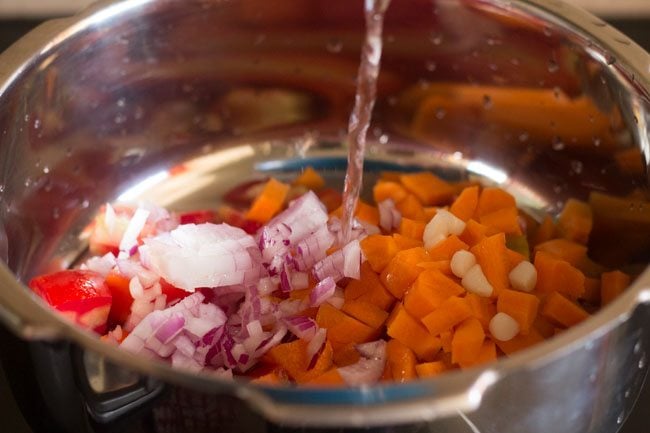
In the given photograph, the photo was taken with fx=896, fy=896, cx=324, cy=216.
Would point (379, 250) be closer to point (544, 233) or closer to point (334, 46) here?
point (544, 233)

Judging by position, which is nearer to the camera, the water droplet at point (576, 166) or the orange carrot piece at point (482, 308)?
the orange carrot piece at point (482, 308)

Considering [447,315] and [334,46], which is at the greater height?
[334,46]

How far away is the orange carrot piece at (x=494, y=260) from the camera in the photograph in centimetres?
105

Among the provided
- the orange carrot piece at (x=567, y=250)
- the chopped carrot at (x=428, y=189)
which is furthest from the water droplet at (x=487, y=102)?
the orange carrot piece at (x=567, y=250)

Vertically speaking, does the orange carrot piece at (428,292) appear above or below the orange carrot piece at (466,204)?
above

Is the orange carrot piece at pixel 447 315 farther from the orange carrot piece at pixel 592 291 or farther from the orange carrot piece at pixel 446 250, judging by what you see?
the orange carrot piece at pixel 592 291

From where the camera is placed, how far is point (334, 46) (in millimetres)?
1328

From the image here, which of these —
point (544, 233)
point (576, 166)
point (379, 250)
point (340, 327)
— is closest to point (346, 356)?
point (340, 327)

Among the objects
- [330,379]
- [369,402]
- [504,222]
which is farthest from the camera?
[504,222]

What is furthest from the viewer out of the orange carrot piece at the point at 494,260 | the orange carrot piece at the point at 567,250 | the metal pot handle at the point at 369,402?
the orange carrot piece at the point at 567,250

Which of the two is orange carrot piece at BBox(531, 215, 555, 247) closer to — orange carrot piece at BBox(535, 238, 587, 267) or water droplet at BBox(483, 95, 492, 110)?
orange carrot piece at BBox(535, 238, 587, 267)

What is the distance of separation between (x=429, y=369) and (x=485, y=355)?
0.07 m

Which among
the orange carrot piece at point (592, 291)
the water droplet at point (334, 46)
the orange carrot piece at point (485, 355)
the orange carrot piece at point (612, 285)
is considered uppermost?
the water droplet at point (334, 46)

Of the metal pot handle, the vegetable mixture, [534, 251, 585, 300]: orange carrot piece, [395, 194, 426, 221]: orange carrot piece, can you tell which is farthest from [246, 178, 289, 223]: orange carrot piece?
the metal pot handle
